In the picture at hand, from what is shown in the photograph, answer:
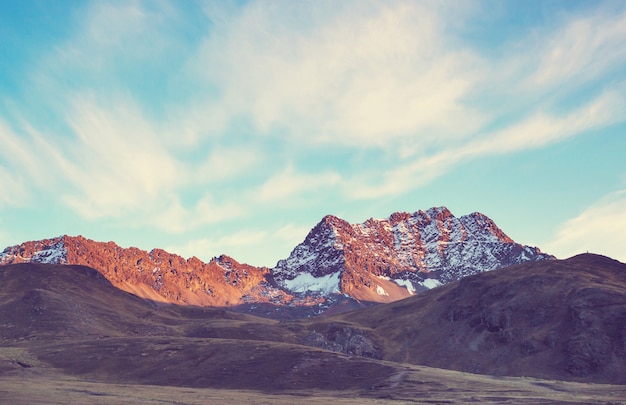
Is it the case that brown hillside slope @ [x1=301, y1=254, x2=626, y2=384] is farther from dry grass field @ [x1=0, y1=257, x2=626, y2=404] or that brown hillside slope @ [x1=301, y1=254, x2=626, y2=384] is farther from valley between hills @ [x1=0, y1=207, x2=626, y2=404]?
dry grass field @ [x1=0, y1=257, x2=626, y2=404]

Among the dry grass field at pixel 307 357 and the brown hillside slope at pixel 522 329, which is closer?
the dry grass field at pixel 307 357

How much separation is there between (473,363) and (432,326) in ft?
111

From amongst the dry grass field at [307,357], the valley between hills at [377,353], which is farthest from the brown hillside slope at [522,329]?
the dry grass field at [307,357]

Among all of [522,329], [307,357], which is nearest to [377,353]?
[522,329]

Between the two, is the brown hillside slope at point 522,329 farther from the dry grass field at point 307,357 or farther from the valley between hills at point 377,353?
the dry grass field at point 307,357

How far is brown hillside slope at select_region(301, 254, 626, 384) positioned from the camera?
131750 millimetres

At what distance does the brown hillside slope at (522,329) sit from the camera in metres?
132

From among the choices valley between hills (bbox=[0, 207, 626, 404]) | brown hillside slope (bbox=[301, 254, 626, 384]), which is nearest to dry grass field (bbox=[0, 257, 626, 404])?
valley between hills (bbox=[0, 207, 626, 404])

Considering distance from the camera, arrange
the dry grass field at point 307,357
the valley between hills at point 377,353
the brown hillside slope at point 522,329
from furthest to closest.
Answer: the brown hillside slope at point 522,329, the valley between hills at point 377,353, the dry grass field at point 307,357

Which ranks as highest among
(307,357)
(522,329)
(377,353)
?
(522,329)

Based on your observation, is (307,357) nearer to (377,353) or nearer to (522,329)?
(377,353)

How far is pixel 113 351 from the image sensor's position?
125 meters

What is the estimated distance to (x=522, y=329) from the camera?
500ft

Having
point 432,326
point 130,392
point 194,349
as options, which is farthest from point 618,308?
point 130,392
